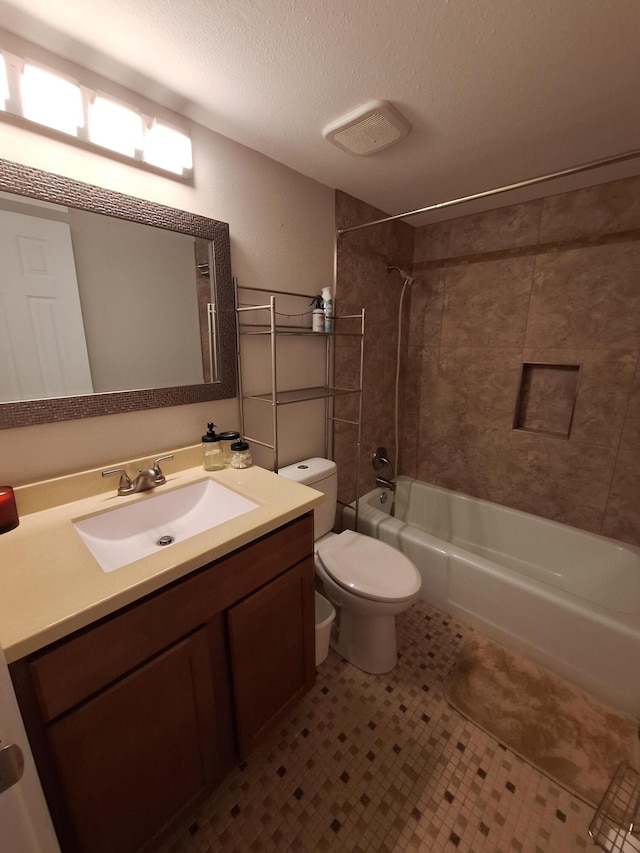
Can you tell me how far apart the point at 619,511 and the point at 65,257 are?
2.71 m

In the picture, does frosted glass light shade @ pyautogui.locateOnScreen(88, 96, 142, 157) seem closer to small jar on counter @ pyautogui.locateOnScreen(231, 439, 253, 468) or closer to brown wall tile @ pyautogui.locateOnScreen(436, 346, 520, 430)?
small jar on counter @ pyautogui.locateOnScreen(231, 439, 253, 468)

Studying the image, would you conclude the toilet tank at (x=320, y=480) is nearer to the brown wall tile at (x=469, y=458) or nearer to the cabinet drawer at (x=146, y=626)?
the cabinet drawer at (x=146, y=626)

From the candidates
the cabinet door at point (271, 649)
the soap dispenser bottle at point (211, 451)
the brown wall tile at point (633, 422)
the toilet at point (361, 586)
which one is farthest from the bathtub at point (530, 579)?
the soap dispenser bottle at point (211, 451)

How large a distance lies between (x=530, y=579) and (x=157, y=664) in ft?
5.22

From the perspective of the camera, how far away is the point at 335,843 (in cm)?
101

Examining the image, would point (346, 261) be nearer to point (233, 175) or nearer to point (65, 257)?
point (233, 175)

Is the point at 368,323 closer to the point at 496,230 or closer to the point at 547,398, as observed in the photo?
the point at 496,230

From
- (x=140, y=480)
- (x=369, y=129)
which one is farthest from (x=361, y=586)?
(x=369, y=129)

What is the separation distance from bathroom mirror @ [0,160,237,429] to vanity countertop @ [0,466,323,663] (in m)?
0.30

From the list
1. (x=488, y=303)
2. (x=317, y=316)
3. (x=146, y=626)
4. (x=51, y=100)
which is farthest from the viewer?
(x=488, y=303)

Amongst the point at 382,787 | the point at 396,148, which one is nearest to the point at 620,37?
the point at 396,148

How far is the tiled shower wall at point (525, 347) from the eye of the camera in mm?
1789

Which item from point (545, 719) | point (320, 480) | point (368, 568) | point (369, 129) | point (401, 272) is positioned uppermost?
point (369, 129)

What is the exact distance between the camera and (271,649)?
1107 mm
